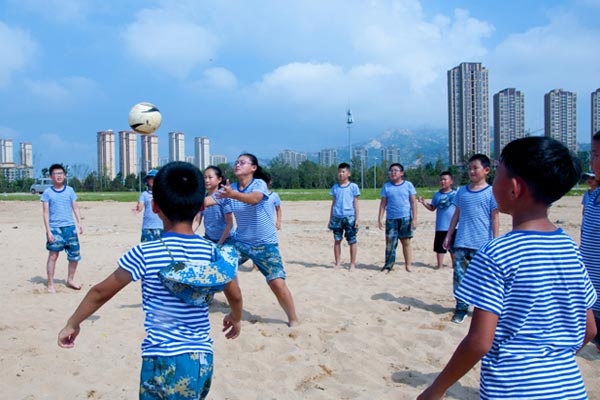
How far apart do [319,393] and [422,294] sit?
383cm

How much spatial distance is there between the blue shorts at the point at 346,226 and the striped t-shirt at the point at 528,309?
7.66m

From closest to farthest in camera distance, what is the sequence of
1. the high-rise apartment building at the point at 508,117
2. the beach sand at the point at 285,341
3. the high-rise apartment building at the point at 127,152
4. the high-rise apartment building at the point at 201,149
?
the beach sand at the point at 285,341, the high-rise apartment building at the point at 508,117, the high-rise apartment building at the point at 127,152, the high-rise apartment building at the point at 201,149

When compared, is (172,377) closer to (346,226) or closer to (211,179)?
(211,179)

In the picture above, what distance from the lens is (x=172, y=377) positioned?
2406mm

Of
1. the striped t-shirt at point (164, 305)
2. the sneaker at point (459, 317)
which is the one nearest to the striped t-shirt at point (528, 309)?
the striped t-shirt at point (164, 305)

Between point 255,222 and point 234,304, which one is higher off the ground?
point 255,222

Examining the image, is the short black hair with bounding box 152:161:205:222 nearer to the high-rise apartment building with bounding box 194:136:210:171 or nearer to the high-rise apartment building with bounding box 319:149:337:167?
the high-rise apartment building with bounding box 194:136:210:171

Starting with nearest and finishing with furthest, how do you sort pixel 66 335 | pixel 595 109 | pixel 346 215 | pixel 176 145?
pixel 66 335 → pixel 346 215 → pixel 595 109 → pixel 176 145

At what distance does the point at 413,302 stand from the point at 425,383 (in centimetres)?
280

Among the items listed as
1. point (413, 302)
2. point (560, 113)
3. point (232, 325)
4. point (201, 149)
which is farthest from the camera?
point (201, 149)

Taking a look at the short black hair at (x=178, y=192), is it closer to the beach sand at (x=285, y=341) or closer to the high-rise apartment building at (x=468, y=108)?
the beach sand at (x=285, y=341)

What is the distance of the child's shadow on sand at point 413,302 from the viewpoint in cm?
663

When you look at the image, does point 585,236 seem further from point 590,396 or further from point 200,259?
point 200,259

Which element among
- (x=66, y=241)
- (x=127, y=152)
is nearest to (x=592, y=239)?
(x=66, y=241)
